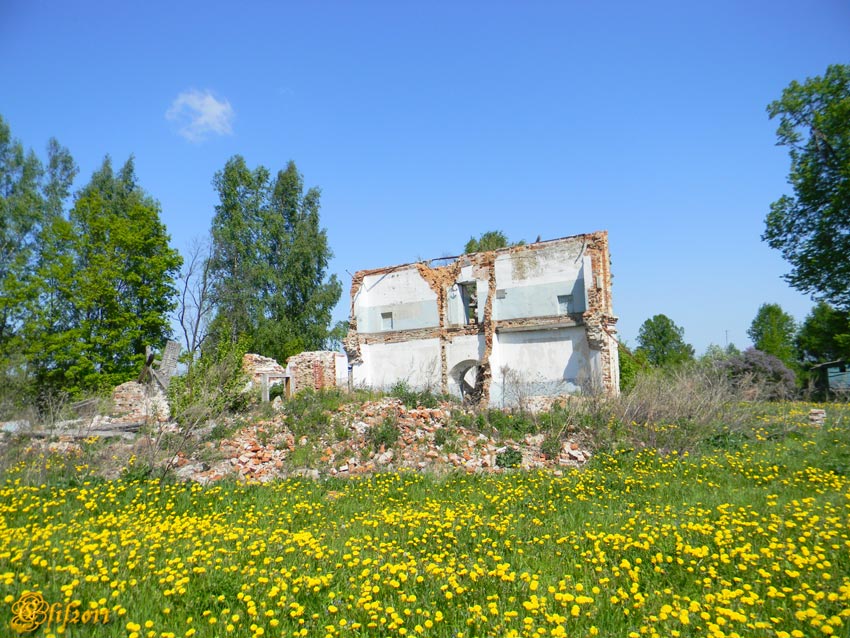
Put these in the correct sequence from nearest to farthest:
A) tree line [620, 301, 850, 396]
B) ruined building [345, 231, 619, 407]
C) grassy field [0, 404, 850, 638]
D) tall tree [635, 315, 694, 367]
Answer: grassy field [0, 404, 850, 638]
ruined building [345, 231, 619, 407]
tree line [620, 301, 850, 396]
tall tree [635, 315, 694, 367]

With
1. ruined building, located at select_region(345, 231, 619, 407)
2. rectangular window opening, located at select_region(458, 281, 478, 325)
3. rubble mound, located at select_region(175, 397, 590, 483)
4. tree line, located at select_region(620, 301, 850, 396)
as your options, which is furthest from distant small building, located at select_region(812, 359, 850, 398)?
rubble mound, located at select_region(175, 397, 590, 483)

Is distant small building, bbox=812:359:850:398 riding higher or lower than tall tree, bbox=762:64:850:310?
lower

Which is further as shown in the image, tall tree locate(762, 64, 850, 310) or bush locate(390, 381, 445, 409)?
tall tree locate(762, 64, 850, 310)

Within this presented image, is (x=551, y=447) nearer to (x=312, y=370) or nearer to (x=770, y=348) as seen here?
(x=312, y=370)

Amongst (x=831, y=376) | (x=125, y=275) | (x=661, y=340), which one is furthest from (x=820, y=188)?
(x=125, y=275)

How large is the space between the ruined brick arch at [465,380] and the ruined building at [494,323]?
0.06 m

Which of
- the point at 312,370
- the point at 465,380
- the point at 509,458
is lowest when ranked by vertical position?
the point at 509,458

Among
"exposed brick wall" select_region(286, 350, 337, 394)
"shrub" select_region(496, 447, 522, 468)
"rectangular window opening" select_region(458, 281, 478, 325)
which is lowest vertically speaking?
"shrub" select_region(496, 447, 522, 468)

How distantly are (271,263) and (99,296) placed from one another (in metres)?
12.7

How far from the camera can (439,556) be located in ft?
17.9

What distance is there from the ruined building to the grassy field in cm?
1199

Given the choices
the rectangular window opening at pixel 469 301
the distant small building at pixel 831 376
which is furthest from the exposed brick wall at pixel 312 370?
the distant small building at pixel 831 376

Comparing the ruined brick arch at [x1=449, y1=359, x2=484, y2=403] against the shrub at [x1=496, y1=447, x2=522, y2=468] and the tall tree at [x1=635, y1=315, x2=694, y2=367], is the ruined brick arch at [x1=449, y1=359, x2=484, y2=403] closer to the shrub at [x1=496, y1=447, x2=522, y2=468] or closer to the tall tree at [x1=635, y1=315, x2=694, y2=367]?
the shrub at [x1=496, y1=447, x2=522, y2=468]

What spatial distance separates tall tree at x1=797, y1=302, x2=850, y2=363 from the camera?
110 ft
